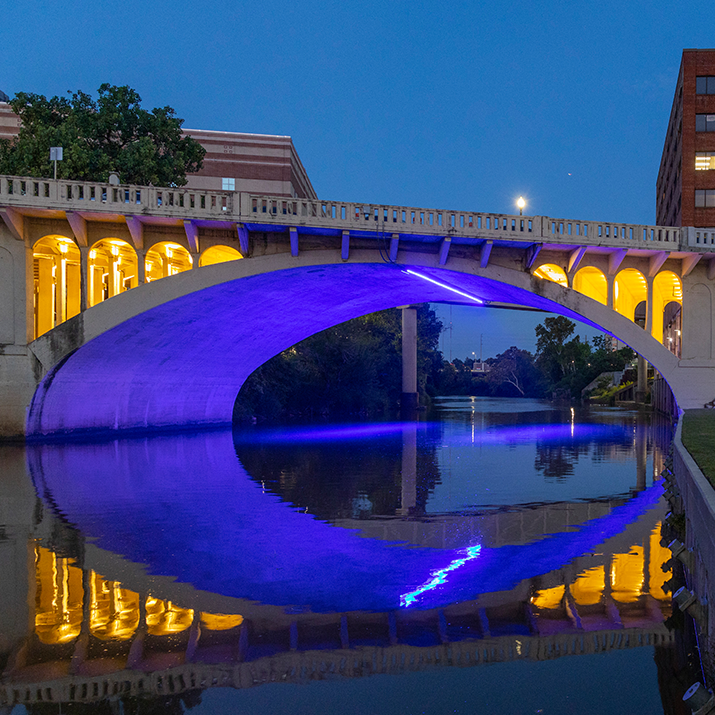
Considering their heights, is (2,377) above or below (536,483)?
above

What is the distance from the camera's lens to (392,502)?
13750mm

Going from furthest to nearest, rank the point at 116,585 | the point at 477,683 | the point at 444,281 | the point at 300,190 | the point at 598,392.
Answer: the point at 598,392, the point at 300,190, the point at 444,281, the point at 116,585, the point at 477,683

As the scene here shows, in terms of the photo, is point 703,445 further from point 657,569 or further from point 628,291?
point 628,291

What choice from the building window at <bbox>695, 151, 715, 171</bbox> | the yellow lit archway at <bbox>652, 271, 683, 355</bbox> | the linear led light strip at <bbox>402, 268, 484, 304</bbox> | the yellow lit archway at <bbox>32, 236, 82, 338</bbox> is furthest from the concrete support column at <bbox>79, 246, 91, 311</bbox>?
the building window at <bbox>695, 151, 715, 171</bbox>

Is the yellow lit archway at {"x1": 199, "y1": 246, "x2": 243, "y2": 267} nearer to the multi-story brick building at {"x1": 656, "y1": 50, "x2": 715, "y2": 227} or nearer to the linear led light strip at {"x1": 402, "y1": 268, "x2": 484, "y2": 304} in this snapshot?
the linear led light strip at {"x1": 402, "y1": 268, "x2": 484, "y2": 304}

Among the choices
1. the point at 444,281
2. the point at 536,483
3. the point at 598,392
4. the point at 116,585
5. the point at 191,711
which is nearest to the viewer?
the point at 191,711

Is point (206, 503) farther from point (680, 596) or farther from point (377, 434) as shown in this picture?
point (377, 434)

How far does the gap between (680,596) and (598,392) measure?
3455 inches

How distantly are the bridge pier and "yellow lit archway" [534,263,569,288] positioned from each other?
135ft

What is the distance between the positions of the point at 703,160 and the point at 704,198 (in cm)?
261

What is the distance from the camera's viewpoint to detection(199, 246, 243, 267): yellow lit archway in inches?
1172

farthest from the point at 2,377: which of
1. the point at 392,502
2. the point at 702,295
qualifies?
the point at 702,295

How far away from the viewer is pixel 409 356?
79.3 meters

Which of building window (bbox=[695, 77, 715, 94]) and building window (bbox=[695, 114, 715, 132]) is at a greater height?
building window (bbox=[695, 77, 715, 94])
